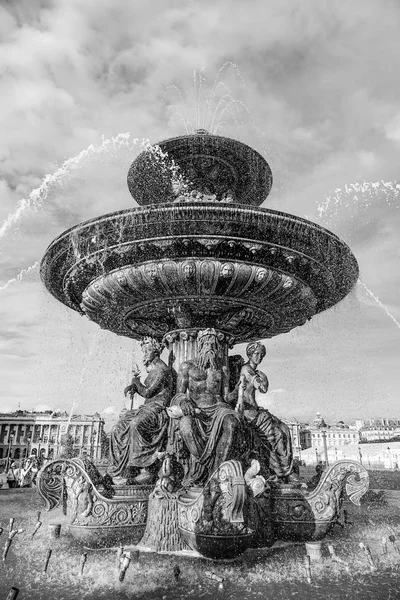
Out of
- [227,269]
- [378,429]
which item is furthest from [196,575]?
[378,429]

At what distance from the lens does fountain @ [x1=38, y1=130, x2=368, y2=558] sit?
184 inches

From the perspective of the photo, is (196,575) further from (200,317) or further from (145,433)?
(200,317)

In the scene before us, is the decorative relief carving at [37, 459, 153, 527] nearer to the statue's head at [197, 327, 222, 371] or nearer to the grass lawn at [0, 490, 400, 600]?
the grass lawn at [0, 490, 400, 600]

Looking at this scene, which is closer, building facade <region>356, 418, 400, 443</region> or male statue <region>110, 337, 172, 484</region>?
male statue <region>110, 337, 172, 484</region>

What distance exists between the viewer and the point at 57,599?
319 cm

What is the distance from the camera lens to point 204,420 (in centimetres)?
547

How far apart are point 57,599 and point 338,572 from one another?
2.21m

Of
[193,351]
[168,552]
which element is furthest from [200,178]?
[168,552]

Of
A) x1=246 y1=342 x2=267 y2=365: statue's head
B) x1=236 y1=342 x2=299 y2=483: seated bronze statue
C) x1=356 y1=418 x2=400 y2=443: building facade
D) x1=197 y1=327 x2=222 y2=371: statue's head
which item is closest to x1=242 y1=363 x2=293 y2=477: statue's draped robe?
x1=236 y1=342 x2=299 y2=483: seated bronze statue

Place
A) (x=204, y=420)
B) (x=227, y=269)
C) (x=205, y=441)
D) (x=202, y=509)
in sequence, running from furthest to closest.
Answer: (x=227, y=269) → (x=204, y=420) → (x=205, y=441) → (x=202, y=509)

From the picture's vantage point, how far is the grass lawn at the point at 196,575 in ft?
11.0

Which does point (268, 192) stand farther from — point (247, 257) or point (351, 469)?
point (351, 469)

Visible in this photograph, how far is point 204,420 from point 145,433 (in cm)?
87

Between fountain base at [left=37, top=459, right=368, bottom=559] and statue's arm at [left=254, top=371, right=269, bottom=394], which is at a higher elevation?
statue's arm at [left=254, top=371, right=269, bottom=394]
